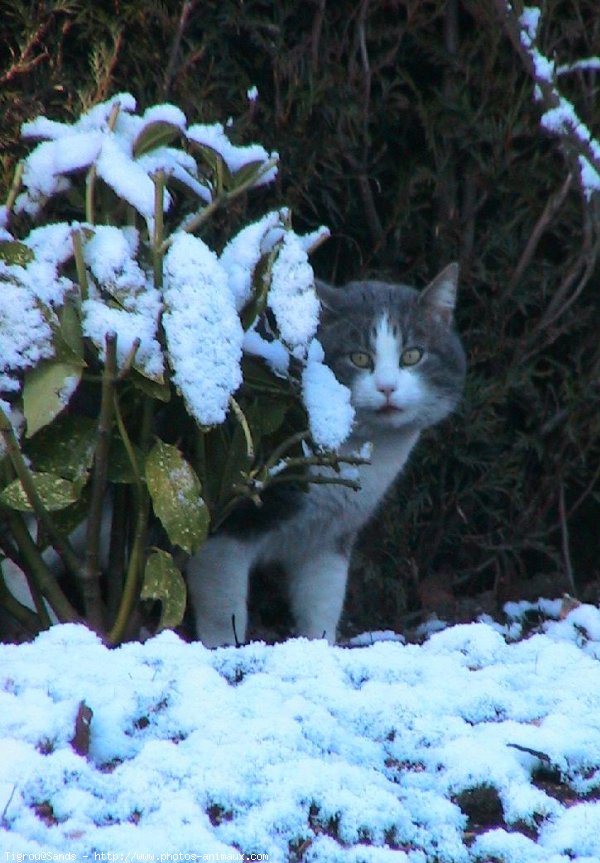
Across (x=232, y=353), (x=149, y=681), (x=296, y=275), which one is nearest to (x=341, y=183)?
(x=296, y=275)

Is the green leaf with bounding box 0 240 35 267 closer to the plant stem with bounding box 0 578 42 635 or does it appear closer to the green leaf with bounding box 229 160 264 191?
the green leaf with bounding box 229 160 264 191

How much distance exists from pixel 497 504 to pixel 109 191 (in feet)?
6.38

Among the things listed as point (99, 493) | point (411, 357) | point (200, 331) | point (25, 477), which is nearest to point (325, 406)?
point (200, 331)

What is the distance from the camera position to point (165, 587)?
2.35m

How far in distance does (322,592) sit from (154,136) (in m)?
1.49

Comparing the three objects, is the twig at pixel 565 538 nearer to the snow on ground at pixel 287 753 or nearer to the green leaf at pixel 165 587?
the snow on ground at pixel 287 753

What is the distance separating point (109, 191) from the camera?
2527mm

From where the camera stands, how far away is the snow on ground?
166 centimetres

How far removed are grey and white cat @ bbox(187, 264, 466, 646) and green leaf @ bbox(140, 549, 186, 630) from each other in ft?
2.27

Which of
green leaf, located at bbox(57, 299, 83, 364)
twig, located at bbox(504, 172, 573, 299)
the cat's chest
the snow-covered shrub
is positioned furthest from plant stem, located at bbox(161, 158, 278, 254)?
twig, located at bbox(504, 172, 573, 299)

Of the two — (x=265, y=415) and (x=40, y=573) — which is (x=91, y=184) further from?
(x=40, y=573)

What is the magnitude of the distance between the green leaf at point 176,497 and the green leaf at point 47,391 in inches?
8.3

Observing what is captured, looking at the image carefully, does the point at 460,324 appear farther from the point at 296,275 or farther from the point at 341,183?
the point at 296,275

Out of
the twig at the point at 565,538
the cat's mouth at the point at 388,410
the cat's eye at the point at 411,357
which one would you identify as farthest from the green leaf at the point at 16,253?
the twig at the point at 565,538
